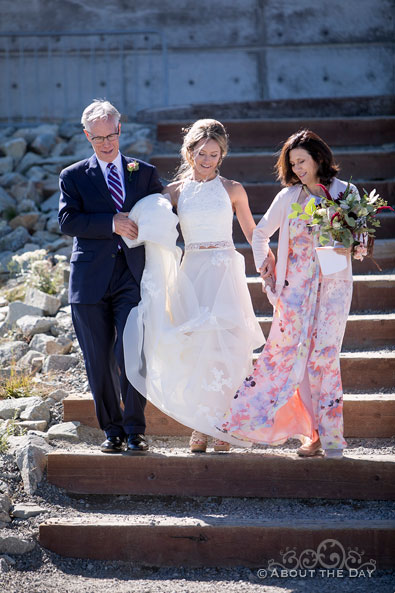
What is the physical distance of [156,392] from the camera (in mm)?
4629

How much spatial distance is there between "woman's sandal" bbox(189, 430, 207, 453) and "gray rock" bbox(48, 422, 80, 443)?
0.81 metres

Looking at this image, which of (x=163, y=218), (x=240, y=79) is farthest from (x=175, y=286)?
(x=240, y=79)

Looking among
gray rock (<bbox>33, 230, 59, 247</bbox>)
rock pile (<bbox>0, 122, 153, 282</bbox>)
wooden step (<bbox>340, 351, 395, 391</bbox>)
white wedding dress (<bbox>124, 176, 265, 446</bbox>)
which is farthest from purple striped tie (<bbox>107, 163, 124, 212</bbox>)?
gray rock (<bbox>33, 230, 59, 247</bbox>)

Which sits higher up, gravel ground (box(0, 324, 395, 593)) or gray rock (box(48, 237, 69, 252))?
gray rock (box(48, 237, 69, 252))

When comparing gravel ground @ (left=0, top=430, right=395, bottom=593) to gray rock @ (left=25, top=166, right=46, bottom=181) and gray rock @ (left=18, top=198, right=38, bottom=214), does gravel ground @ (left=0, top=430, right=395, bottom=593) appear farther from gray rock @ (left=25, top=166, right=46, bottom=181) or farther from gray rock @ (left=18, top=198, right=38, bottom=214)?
gray rock @ (left=25, top=166, right=46, bottom=181)

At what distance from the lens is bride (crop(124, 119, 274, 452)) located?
182 inches

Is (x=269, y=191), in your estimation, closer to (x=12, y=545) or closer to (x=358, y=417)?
(x=358, y=417)

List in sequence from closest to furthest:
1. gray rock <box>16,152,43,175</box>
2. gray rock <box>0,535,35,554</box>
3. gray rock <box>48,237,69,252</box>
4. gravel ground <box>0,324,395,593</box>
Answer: gravel ground <box>0,324,395,593</box> → gray rock <box>0,535,35,554</box> → gray rock <box>48,237,69,252</box> → gray rock <box>16,152,43,175</box>

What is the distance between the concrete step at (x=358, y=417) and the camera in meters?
5.10

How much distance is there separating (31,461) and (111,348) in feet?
2.68

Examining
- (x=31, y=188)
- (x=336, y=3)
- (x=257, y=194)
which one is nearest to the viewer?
(x=257, y=194)

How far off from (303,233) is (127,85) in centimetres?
630

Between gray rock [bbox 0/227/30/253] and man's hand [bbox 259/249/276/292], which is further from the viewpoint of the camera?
gray rock [bbox 0/227/30/253]

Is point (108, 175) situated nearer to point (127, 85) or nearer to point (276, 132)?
point (276, 132)
